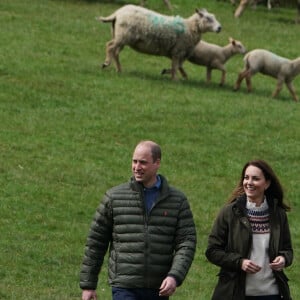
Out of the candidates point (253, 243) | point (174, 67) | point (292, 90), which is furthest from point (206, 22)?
point (253, 243)

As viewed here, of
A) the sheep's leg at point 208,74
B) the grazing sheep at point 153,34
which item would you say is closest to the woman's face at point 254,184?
the grazing sheep at point 153,34

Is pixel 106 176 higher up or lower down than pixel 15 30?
lower down

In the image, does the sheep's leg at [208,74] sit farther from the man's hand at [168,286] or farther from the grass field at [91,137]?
the man's hand at [168,286]

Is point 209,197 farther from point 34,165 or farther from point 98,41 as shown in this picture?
point 98,41

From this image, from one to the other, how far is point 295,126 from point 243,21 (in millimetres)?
12411

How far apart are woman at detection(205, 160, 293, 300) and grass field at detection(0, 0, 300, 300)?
11.3ft

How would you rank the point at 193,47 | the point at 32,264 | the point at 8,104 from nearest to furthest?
the point at 32,264
the point at 8,104
the point at 193,47

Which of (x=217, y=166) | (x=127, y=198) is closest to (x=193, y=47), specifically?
(x=217, y=166)

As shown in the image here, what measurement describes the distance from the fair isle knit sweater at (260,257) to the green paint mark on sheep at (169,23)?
15.6m

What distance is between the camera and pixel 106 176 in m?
16.9

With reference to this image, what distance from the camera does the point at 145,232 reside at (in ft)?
27.0

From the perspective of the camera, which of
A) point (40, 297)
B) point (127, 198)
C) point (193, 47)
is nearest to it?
point (127, 198)

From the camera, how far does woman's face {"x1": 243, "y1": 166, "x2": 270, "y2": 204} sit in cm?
827

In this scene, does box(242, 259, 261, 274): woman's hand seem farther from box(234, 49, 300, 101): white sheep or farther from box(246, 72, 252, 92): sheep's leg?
box(246, 72, 252, 92): sheep's leg
